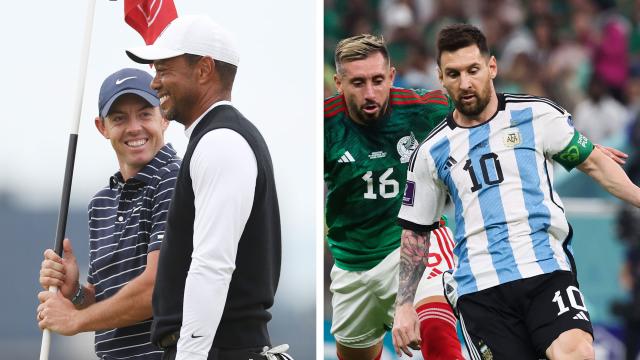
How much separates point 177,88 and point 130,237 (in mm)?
845

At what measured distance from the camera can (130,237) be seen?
171 inches

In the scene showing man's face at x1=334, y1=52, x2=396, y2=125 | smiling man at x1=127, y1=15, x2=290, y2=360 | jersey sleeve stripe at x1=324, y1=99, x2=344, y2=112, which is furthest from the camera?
jersey sleeve stripe at x1=324, y1=99, x2=344, y2=112

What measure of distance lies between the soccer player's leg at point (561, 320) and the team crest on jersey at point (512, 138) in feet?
2.08

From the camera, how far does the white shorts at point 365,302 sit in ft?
22.3

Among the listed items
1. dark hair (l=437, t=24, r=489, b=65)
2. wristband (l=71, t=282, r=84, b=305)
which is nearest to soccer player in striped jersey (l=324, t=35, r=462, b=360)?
dark hair (l=437, t=24, r=489, b=65)

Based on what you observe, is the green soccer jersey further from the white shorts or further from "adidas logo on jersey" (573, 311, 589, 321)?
"adidas logo on jersey" (573, 311, 589, 321)

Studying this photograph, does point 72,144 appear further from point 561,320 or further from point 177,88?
point 561,320

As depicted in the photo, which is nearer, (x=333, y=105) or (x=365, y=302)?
(x=333, y=105)

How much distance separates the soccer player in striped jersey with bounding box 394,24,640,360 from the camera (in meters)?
4.75

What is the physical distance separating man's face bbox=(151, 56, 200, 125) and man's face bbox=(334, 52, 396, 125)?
102 inches

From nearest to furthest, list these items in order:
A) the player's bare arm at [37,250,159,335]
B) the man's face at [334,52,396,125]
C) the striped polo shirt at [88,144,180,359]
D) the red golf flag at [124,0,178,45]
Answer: the player's bare arm at [37,250,159,335] < the striped polo shirt at [88,144,180,359] < the red golf flag at [124,0,178,45] < the man's face at [334,52,396,125]

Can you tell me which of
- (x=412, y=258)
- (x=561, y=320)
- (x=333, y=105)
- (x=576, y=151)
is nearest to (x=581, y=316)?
(x=561, y=320)

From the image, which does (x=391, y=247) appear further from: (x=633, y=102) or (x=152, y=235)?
(x=633, y=102)

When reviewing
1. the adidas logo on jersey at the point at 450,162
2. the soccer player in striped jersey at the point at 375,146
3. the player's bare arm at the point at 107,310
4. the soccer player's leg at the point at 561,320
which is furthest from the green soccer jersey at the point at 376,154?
the player's bare arm at the point at 107,310
